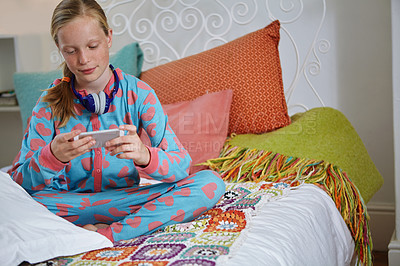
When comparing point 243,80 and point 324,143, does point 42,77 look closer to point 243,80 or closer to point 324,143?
point 243,80

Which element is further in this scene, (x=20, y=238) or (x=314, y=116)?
(x=314, y=116)

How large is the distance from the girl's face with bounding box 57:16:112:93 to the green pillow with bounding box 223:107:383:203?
72 cm

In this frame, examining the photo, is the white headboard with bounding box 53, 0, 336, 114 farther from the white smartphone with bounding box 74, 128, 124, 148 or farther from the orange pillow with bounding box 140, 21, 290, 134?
the white smartphone with bounding box 74, 128, 124, 148

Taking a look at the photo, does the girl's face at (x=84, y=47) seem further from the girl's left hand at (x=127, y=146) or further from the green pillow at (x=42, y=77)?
the green pillow at (x=42, y=77)

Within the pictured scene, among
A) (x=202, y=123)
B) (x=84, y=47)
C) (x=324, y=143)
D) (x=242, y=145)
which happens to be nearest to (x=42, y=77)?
(x=202, y=123)

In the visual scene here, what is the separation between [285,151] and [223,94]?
359mm

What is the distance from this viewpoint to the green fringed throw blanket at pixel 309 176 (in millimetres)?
1561

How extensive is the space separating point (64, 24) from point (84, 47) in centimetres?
7

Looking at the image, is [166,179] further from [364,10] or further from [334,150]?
[364,10]

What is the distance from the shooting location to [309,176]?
5.20ft

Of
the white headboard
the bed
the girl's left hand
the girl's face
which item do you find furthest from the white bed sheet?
the white headboard

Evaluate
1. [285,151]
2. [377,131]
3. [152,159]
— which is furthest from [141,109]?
[377,131]

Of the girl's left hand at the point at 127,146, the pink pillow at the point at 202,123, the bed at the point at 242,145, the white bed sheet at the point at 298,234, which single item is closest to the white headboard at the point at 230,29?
the bed at the point at 242,145

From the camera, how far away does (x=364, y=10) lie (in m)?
2.21
